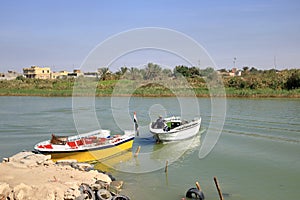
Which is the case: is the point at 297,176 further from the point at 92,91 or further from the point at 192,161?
the point at 92,91

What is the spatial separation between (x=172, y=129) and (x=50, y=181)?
9.45m

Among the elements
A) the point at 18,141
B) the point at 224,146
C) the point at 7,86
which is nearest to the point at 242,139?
the point at 224,146

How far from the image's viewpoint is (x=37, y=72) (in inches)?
4656

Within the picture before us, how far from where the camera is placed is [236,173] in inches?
518

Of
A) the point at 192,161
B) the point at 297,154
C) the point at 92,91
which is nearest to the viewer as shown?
the point at 192,161

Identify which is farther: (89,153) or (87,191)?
(89,153)

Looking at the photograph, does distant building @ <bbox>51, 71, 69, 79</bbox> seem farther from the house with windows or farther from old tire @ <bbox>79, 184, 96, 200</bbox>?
old tire @ <bbox>79, 184, 96, 200</bbox>

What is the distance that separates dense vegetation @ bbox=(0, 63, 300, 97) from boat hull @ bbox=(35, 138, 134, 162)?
61.4ft

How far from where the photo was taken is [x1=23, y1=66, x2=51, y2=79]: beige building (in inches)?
4572

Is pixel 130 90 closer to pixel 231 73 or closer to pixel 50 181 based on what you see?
pixel 50 181

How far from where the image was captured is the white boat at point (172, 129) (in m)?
17.7

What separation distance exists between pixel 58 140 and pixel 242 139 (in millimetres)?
10580

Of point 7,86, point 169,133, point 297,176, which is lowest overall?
point 297,176

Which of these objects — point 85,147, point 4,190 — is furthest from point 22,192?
point 85,147
